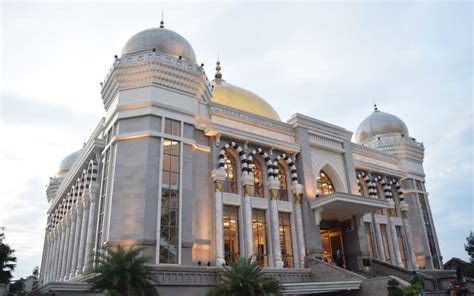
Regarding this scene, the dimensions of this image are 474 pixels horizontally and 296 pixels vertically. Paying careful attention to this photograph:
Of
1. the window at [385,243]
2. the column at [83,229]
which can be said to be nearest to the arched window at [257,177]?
the column at [83,229]

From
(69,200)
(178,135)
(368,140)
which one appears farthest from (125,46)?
(368,140)

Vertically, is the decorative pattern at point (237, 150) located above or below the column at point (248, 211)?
above

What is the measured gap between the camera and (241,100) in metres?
27.4

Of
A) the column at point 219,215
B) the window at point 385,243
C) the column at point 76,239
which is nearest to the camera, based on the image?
the column at point 219,215

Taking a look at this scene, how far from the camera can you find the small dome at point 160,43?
2141cm

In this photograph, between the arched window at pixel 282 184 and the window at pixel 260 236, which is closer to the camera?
the window at pixel 260 236

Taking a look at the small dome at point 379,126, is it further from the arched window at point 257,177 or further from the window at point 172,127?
the window at point 172,127

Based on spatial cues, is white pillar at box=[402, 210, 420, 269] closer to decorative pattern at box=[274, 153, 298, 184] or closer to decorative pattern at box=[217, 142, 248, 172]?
decorative pattern at box=[274, 153, 298, 184]

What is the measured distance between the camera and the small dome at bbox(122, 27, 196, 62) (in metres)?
21.4

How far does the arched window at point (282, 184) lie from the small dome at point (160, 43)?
27.2 feet

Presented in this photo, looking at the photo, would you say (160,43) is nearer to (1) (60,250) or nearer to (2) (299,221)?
(2) (299,221)

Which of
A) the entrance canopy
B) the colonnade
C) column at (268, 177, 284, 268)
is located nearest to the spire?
column at (268, 177, 284, 268)

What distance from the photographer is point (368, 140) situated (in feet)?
108

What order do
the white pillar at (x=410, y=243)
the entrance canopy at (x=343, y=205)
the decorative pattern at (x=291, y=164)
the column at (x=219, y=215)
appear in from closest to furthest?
the column at (x=219, y=215) → the entrance canopy at (x=343, y=205) → the decorative pattern at (x=291, y=164) → the white pillar at (x=410, y=243)
